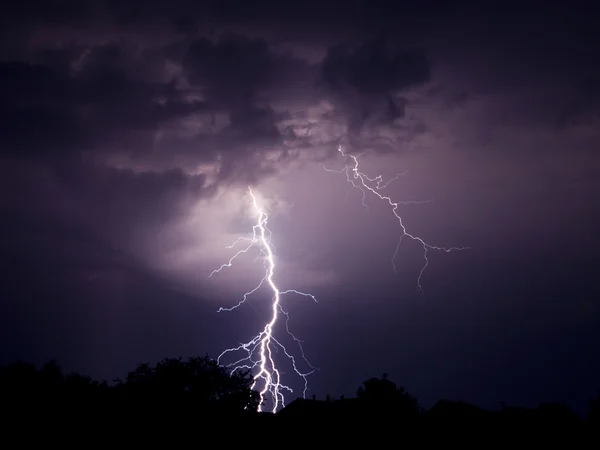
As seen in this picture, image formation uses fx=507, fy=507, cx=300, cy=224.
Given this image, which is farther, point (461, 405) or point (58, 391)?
point (461, 405)

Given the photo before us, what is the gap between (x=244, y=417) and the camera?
1834cm

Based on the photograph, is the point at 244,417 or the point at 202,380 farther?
the point at 202,380

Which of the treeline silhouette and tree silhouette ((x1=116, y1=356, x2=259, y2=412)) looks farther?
tree silhouette ((x1=116, y1=356, x2=259, y2=412))

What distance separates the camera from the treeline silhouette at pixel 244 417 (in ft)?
49.5

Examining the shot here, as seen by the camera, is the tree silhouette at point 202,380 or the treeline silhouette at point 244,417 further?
the tree silhouette at point 202,380

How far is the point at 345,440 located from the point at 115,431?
775cm

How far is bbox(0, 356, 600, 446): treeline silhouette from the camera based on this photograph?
49.5 feet

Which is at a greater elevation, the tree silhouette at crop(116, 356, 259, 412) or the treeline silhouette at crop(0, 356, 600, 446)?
the tree silhouette at crop(116, 356, 259, 412)

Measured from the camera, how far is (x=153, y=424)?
15891 mm

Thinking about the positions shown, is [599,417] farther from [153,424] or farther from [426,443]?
[153,424]

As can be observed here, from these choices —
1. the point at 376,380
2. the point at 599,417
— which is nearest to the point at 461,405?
the point at 376,380

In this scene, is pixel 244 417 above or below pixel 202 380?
below

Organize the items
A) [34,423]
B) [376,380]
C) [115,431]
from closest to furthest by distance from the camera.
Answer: [34,423] < [115,431] < [376,380]

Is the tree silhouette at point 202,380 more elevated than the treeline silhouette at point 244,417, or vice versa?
the tree silhouette at point 202,380
